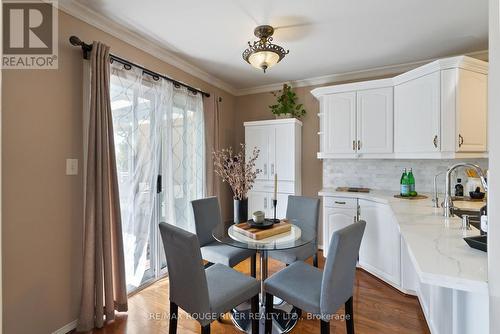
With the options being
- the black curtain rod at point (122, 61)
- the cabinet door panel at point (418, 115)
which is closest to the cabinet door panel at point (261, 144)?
the black curtain rod at point (122, 61)

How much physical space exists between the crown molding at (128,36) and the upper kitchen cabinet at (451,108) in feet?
8.57

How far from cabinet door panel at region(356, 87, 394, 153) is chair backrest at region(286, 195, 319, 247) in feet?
3.62

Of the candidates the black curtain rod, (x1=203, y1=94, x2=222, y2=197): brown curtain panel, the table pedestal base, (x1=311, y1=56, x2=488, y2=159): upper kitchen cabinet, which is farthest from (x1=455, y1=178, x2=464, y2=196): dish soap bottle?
the black curtain rod

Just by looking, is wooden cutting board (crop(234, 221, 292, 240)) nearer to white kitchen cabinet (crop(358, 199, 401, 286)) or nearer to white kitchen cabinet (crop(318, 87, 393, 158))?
white kitchen cabinet (crop(358, 199, 401, 286))

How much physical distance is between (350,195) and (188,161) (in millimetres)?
2047

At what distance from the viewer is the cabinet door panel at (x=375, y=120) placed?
305 cm

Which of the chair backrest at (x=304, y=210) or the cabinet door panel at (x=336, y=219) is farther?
the cabinet door panel at (x=336, y=219)

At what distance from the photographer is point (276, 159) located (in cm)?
376

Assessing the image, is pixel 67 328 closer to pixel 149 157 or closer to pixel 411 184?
pixel 149 157

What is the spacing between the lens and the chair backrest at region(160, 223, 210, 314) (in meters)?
1.49

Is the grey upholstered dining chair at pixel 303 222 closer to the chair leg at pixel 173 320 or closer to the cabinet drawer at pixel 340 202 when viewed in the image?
the cabinet drawer at pixel 340 202

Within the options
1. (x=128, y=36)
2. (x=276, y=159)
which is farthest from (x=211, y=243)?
(x=128, y=36)

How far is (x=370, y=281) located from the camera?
2811 millimetres

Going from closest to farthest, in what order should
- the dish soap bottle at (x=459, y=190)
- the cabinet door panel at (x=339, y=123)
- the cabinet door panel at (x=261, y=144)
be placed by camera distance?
1. the dish soap bottle at (x=459, y=190)
2. the cabinet door panel at (x=339, y=123)
3. the cabinet door panel at (x=261, y=144)
